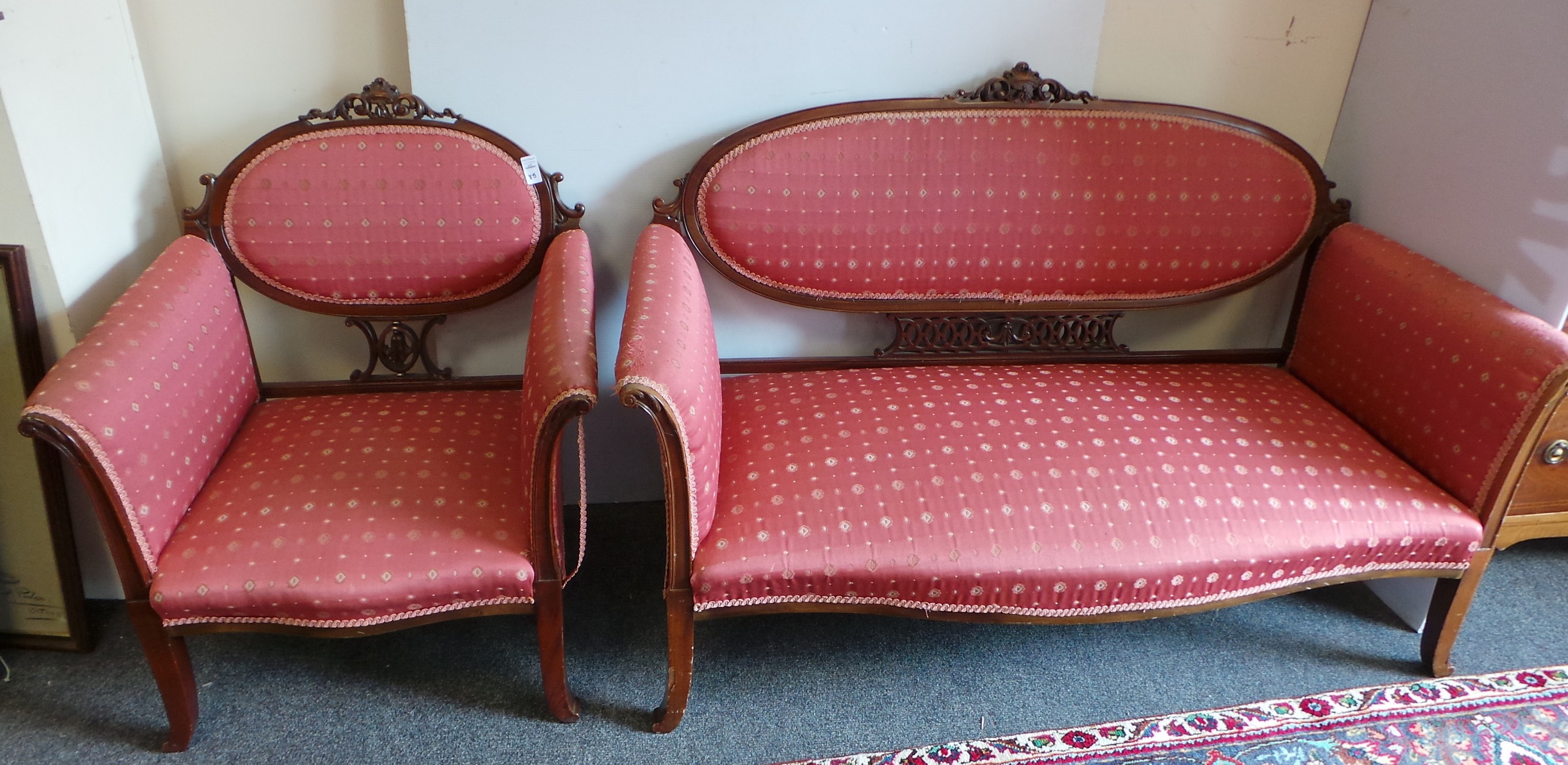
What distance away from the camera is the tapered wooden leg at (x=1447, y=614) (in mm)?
1493

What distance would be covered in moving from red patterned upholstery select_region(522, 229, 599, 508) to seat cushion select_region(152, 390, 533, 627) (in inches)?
4.4

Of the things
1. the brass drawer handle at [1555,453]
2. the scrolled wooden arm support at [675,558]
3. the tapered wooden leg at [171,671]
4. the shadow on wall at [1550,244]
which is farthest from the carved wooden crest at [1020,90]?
the tapered wooden leg at [171,671]

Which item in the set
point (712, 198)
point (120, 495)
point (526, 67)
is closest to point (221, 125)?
point (526, 67)

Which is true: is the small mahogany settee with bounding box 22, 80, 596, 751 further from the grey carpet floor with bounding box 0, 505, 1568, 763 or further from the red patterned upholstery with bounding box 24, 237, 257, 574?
the grey carpet floor with bounding box 0, 505, 1568, 763

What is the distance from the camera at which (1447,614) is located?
154cm

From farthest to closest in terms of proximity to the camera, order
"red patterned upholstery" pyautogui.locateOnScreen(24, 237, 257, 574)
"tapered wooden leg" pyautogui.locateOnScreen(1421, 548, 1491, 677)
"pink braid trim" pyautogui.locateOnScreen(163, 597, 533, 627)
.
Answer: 1. "tapered wooden leg" pyautogui.locateOnScreen(1421, 548, 1491, 677)
2. "pink braid trim" pyautogui.locateOnScreen(163, 597, 533, 627)
3. "red patterned upholstery" pyautogui.locateOnScreen(24, 237, 257, 574)

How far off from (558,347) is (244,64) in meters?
0.85

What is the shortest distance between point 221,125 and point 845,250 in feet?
3.61

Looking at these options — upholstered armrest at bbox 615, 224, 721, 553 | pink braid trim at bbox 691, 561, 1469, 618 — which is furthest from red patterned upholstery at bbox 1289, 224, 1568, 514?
upholstered armrest at bbox 615, 224, 721, 553

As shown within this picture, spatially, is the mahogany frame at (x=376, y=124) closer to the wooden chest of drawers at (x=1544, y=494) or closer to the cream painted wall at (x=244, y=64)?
the cream painted wall at (x=244, y=64)

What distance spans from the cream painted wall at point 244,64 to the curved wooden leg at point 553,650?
0.92 metres

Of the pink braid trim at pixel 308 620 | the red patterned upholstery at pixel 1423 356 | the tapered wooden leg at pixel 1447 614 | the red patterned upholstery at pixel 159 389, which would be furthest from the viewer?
the tapered wooden leg at pixel 1447 614

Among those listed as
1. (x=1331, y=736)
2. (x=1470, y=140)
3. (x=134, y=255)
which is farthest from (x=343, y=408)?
(x=1470, y=140)

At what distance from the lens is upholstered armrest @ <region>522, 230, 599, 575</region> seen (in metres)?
1.20
